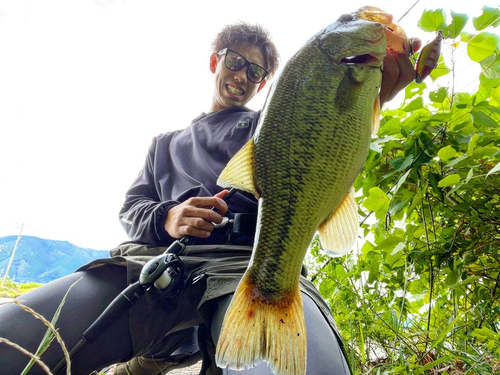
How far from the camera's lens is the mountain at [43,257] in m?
8.03

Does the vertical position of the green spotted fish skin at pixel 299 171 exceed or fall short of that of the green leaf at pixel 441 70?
it falls short

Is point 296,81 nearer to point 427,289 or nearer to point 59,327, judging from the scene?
point 59,327

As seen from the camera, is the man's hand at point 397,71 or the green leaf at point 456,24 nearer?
the man's hand at point 397,71

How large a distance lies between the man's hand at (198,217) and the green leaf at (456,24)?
1.06m

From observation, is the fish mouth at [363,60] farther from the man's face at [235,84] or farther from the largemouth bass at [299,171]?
the man's face at [235,84]

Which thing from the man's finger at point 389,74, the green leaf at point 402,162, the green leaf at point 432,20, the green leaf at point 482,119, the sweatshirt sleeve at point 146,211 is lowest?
the sweatshirt sleeve at point 146,211

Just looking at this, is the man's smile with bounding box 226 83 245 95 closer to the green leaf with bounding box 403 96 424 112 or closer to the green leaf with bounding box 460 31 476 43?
the green leaf with bounding box 403 96 424 112

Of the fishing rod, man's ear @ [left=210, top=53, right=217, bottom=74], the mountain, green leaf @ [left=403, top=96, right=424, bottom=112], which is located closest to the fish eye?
green leaf @ [left=403, top=96, right=424, bottom=112]

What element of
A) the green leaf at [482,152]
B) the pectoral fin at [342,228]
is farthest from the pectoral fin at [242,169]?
the green leaf at [482,152]

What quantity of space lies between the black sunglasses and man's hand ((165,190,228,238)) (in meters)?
1.14

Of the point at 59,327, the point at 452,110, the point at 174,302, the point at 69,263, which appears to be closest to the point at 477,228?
the point at 452,110

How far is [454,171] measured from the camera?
1.27 meters

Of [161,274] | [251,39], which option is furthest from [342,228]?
[251,39]

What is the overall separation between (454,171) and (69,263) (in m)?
10.2
